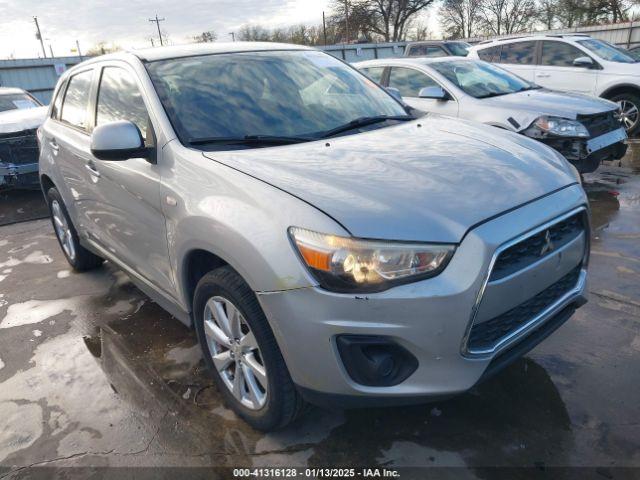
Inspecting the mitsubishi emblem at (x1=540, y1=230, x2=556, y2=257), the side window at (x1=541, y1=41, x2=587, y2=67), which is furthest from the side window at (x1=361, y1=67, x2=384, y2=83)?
the mitsubishi emblem at (x1=540, y1=230, x2=556, y2=257)

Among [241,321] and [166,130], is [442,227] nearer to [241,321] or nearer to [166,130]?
[241,321]

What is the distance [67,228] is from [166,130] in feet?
7.99

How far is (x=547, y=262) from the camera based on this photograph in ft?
7.00

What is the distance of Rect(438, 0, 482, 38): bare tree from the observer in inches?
2188

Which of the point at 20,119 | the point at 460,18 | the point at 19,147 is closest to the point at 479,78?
the point at 19,147

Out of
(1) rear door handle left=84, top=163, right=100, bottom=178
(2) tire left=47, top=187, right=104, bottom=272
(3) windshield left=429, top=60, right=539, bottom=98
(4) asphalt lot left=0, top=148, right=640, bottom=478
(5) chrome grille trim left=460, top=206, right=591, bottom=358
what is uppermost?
(3) windshield left=429, top=60, right=539, bottom=98

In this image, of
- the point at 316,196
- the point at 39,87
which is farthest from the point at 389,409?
the point at 39,87

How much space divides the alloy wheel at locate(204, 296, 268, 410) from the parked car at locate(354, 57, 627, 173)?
3950 millimetres

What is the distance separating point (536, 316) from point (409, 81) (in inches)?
198

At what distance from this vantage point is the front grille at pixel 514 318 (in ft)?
6.43

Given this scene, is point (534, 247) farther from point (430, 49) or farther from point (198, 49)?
point (430, 49)

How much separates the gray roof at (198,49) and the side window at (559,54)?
22.0 feet

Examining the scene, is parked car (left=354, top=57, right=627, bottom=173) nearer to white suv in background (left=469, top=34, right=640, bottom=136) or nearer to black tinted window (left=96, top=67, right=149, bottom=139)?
white suv in background (left=469, top=34, right=640, bottom=136)

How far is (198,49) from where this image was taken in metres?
3.22
